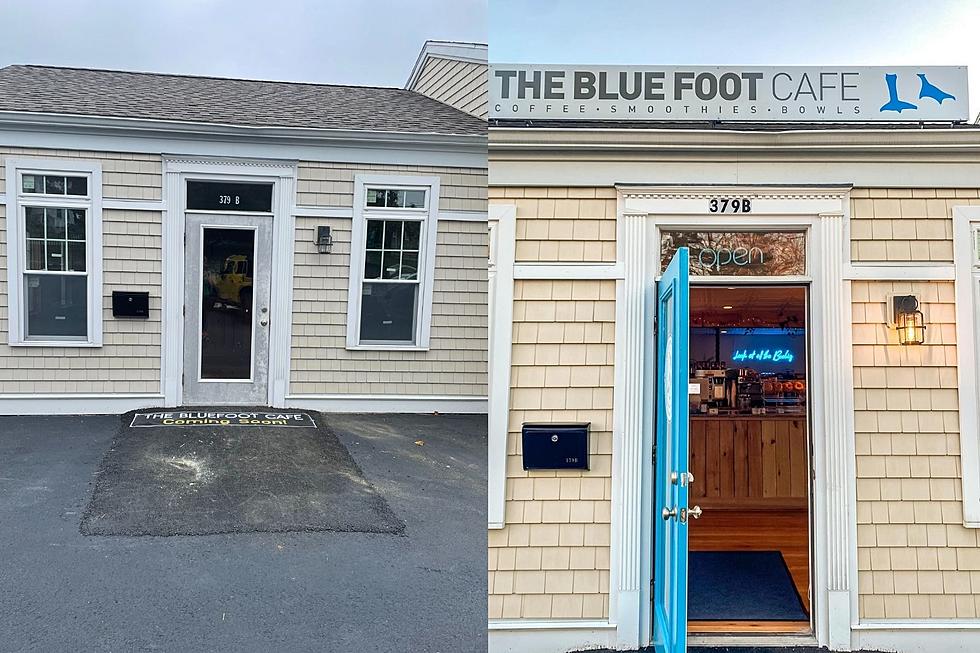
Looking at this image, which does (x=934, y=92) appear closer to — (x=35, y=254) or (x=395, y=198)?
(x=395, y=198)

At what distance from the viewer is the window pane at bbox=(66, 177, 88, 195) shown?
3389 millimetres

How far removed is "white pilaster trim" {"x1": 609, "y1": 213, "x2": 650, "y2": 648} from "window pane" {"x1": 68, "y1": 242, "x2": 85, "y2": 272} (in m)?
2.62

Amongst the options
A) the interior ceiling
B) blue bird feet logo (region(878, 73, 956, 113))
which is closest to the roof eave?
the interior ceiling

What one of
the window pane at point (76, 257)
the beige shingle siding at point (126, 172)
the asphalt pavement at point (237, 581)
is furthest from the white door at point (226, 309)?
the asphalt pavement at point (237, 581)

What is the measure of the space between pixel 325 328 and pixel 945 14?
3.28 metres

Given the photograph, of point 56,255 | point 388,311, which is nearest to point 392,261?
point 388,311

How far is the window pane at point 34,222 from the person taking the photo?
128 inches

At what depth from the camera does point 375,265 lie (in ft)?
13.8

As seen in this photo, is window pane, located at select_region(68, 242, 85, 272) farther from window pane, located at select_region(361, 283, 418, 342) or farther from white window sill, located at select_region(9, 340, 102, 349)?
window pane, located at select_region(361, 283, 418, 342)

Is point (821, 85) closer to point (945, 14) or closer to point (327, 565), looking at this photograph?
point (945, 14)

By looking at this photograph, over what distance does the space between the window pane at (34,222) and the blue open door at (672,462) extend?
278cm

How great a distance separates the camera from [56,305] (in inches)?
135

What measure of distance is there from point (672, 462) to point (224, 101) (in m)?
3.02

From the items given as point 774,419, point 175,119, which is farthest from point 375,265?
point 774,419
